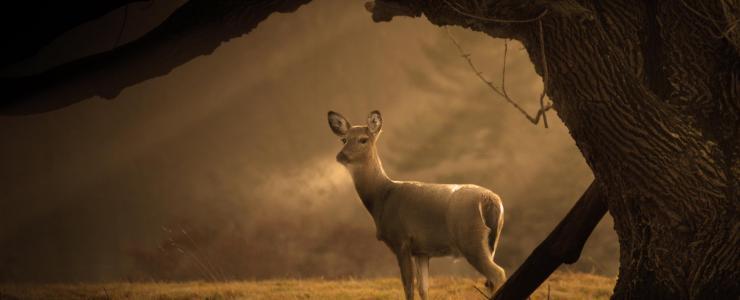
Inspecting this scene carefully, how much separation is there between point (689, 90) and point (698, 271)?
726 mm

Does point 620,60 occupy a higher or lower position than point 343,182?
higher

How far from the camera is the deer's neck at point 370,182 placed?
4301 millimetres

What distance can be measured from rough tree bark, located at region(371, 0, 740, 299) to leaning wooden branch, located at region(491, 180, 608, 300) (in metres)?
0.29

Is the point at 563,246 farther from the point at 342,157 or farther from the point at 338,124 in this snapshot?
the point at 338,124

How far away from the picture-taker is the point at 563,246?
3.39 m

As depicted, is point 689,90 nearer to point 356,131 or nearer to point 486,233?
point 486,233

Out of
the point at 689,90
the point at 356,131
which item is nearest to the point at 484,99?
the point at 356,131

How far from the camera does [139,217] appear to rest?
5391 mm

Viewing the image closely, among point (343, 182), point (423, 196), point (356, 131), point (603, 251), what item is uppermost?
point (356, 131)

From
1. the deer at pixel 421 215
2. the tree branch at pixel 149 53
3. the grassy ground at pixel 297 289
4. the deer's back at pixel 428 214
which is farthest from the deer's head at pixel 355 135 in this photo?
the tree branch at pixel 149 53

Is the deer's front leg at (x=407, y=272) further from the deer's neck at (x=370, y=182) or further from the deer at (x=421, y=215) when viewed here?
the deer's neck at (x=370, y=182)

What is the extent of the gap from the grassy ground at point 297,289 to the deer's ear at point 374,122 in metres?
1.10

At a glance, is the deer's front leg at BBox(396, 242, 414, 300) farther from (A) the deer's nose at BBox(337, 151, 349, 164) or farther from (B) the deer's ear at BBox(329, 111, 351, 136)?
(B) the deer's ear at BBox(329, 111, 351, 136)

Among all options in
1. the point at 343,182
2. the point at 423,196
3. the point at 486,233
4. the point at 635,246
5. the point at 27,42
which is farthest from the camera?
the point at 343,182
